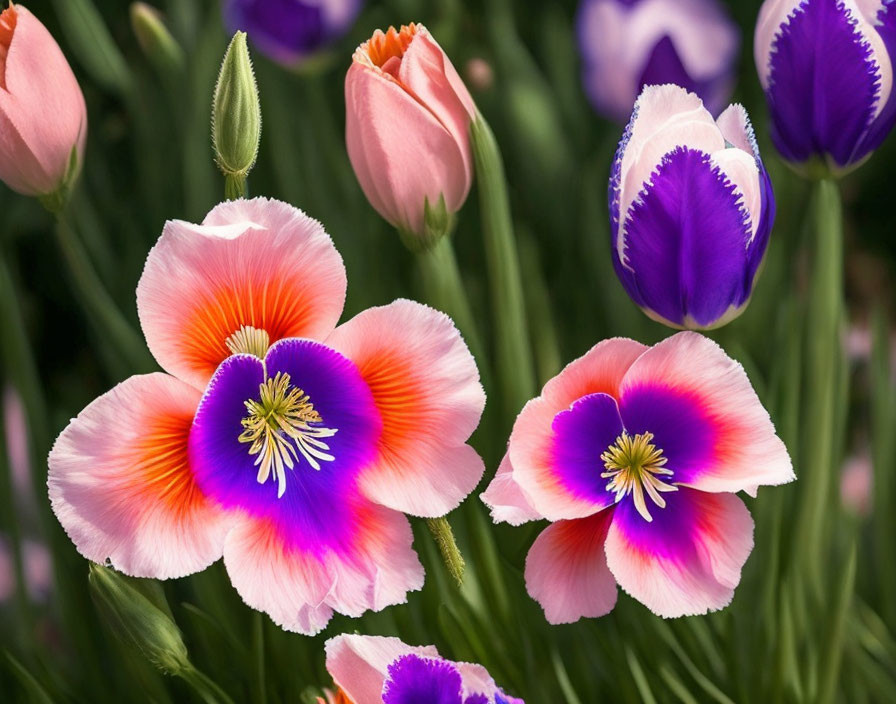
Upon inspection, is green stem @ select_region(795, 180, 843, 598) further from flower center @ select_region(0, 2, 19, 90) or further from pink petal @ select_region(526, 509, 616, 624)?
flower center @ select_region(0, 2, 19, 90)

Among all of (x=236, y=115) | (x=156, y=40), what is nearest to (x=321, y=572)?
(x=236, y=115)

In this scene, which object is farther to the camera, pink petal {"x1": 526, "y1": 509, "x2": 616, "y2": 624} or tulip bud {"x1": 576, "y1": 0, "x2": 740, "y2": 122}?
tulip bud {"x1": 576, "y1": 0, "x2": 740, "y2": 122}

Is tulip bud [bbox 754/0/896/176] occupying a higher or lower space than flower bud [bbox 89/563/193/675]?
higher

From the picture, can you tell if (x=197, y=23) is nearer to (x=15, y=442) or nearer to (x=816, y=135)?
(x=15, y=442)

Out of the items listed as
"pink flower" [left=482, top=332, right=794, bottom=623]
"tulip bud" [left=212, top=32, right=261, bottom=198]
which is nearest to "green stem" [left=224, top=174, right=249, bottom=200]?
"tulip bud" [left=212, top=32, right=261, bottom=198]

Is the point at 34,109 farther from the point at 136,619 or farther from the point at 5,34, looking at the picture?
the point at 136,619

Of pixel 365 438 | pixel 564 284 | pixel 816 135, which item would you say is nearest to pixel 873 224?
pixel 564 284
